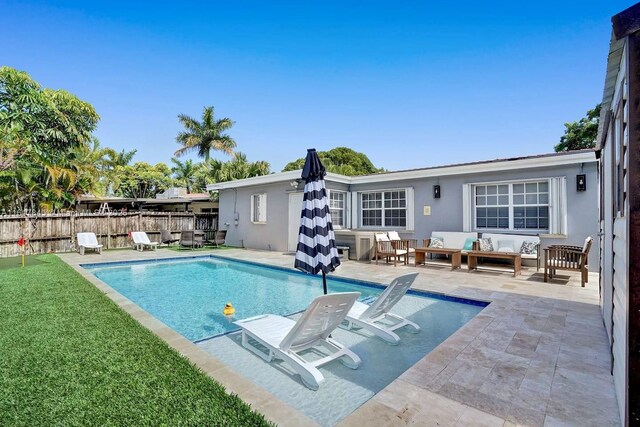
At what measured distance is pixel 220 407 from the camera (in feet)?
8.36

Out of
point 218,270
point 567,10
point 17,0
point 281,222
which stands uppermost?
point 17,0

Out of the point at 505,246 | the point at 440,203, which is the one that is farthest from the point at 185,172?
the point at 505,246

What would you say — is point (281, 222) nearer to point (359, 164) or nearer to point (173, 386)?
point (173, 386)

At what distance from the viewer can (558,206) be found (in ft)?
30.5

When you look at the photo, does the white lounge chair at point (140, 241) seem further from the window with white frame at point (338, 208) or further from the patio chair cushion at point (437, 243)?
the patio chair cushion at point (437, 243)

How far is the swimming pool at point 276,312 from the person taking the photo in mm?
3348

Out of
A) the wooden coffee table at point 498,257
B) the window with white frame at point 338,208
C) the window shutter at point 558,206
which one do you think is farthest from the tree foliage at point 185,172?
the window shutter at point 558,206

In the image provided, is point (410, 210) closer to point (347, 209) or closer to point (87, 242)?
point (347, 209)

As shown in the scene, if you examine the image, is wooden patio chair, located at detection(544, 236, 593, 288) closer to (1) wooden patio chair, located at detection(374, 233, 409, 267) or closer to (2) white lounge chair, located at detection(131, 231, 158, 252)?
(1) wooden patio chair, located at detection(374, 233, 409, 267)

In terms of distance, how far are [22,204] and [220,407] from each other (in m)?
20.1

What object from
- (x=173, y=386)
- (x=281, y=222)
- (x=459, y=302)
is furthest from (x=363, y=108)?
(x=173, y=386)

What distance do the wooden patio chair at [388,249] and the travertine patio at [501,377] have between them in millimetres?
4623

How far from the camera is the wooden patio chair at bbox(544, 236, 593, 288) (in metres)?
7.27

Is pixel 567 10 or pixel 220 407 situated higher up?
pixel 567 10
